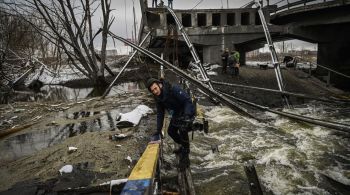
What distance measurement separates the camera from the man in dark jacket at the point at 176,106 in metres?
4.28

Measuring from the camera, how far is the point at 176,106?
15.1 feet

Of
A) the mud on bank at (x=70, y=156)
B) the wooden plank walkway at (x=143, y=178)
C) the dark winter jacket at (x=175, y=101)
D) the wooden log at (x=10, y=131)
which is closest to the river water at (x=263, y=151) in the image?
the mud on bank at (x=70, y=156)

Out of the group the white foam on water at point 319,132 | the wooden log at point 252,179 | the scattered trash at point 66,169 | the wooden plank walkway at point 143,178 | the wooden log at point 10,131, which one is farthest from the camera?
the wooden log at point 10,131

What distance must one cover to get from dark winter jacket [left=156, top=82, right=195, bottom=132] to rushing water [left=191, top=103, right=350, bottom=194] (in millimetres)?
1093

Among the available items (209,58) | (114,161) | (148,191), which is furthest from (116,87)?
(148,191)

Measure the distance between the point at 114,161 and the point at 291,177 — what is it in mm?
3123

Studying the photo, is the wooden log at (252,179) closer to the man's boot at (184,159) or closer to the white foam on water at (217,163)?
the white foam on water at (217,163)

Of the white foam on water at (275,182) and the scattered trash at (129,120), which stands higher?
the scattered trash at (129,120)

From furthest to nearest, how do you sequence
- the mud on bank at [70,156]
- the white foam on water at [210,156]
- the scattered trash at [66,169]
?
the white foam on water at [210,156]
the scattered trash at [66,169]
the mud on bank at [70,156]

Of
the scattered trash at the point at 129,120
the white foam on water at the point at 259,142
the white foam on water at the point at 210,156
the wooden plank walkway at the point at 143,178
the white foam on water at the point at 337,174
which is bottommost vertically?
the white foam on water at the point at 337,174

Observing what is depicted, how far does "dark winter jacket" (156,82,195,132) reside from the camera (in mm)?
4363

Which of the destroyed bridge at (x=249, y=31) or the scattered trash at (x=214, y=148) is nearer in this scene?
the scattered trash at (x=214, y=148)

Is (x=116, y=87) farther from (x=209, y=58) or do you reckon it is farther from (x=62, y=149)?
(x=62, y=149)

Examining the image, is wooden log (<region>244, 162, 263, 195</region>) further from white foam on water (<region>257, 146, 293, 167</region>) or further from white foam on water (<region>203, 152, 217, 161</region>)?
white foam on water (<region>203, 152, 217, 161</region>)
